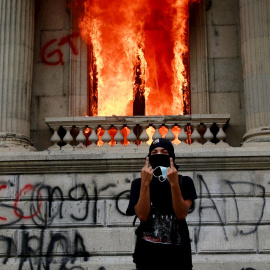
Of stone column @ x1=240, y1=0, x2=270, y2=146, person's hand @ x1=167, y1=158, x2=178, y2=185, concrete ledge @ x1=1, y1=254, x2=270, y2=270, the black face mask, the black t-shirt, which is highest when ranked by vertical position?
stone column @ x1=240, y1=0, x2=270, y2=146

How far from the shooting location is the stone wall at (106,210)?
26.0 ft

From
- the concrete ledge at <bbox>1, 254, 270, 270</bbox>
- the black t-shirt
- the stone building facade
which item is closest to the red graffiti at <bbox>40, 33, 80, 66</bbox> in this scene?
the stone building facade

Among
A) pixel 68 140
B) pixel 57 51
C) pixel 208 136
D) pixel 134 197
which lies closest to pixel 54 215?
pixel 68 140

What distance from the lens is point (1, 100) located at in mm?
9555

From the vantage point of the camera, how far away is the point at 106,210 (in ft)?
26.7

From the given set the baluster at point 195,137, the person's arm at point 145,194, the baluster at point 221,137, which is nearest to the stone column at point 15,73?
the baluster at point 195,137

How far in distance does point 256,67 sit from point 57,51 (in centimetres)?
495

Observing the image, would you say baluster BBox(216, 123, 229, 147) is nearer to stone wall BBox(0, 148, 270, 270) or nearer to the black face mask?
stone wall BBox(0, 148, 270, 270)

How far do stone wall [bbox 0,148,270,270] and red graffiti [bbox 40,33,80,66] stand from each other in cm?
353

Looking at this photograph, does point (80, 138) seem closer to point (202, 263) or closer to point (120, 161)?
point (120, 161)

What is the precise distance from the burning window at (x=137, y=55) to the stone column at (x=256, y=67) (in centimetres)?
195

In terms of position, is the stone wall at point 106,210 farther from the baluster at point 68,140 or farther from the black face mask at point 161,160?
the black face mask at point 161,160

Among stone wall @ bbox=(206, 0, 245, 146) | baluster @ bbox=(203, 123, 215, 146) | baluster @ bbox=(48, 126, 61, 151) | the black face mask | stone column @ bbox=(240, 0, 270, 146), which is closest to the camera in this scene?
the black face mask

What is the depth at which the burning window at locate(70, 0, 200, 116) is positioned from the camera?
11.3 metres
